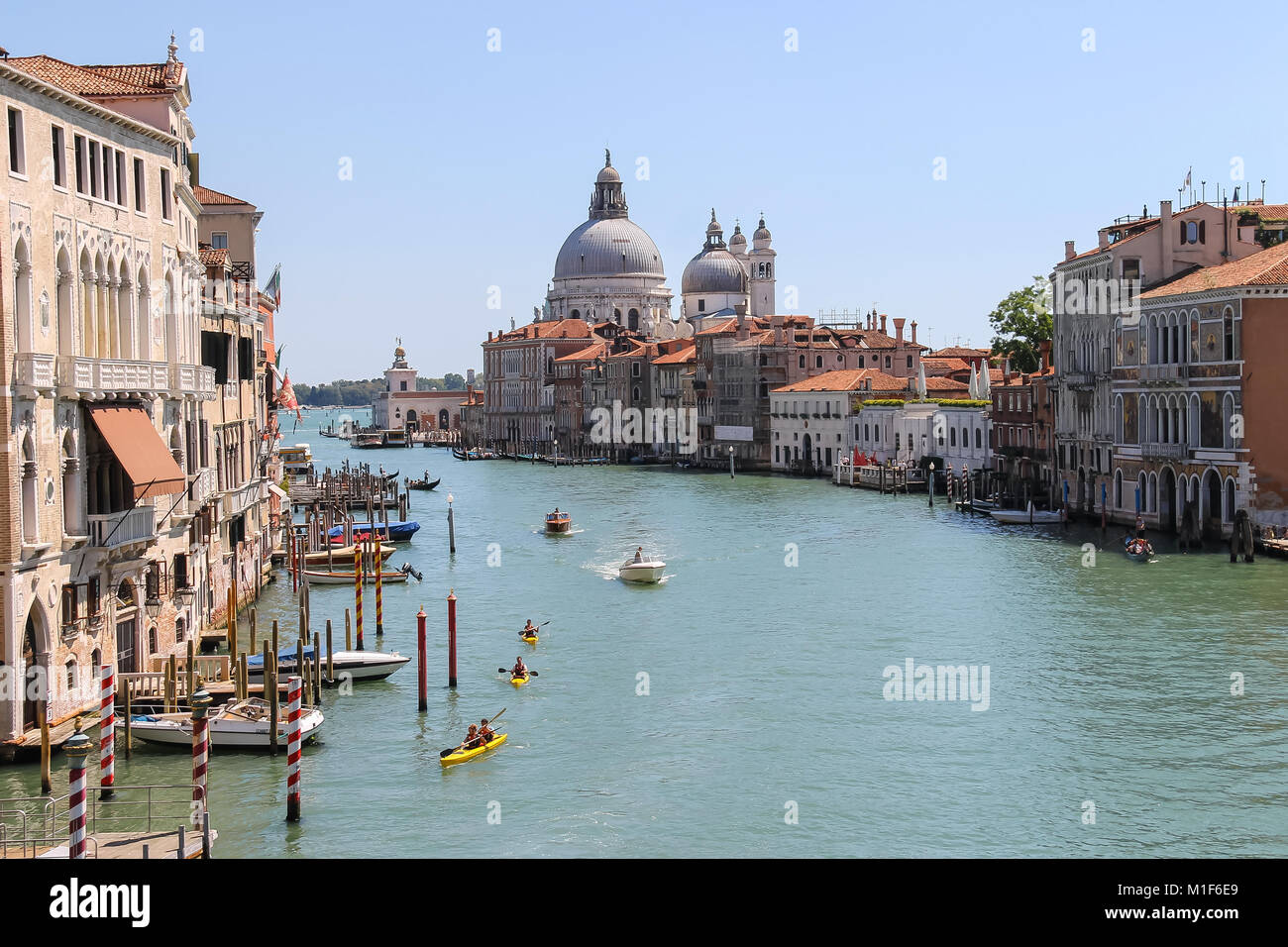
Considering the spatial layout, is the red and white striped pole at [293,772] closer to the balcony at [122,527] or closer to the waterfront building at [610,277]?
the balcony at [122,527]

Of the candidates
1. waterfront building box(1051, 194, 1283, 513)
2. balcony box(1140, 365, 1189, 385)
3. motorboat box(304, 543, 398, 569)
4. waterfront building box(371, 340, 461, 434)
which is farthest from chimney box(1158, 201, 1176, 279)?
waterfront building box(371, 340, 461, 434)

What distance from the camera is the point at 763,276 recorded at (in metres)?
98.1

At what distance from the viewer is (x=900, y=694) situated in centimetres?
1828

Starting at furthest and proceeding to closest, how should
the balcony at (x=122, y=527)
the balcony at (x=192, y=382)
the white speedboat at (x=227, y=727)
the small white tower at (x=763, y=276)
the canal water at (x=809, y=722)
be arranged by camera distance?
the small white tower at (x=763, y=276), the balcony at (x=192, y=382), the white speedboat at (x=227, y=727), the balcony at (x=122, y=527), the canal water at (x=809, y=722)

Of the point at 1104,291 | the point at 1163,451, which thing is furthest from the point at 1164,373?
the point at 1104,291

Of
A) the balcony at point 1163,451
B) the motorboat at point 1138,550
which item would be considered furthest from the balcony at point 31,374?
the balcony at point 1163,451

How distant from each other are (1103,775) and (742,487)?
45.1 metres

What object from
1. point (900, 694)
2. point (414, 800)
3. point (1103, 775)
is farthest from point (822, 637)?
point (414, 800)

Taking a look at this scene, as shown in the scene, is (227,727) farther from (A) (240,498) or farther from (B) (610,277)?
(B) (610,277)

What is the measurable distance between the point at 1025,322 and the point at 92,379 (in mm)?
44784

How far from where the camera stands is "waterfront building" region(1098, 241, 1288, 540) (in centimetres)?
3066

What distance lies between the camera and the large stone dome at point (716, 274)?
346ft

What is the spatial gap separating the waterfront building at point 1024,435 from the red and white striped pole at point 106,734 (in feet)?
103
